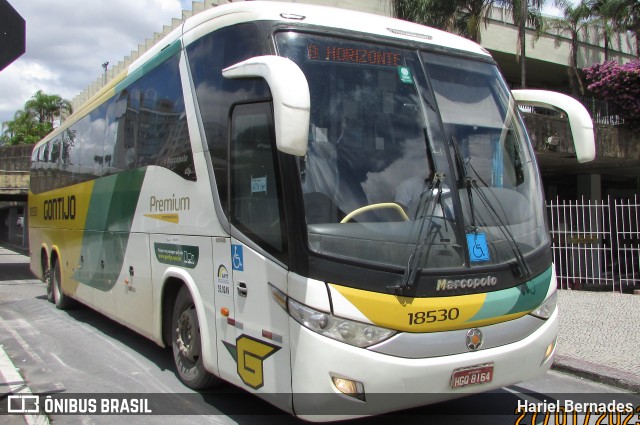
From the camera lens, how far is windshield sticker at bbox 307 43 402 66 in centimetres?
423

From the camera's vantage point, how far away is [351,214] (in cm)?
398

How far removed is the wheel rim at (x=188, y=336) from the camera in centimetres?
536

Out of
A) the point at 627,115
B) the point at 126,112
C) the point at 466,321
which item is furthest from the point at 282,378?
the point at 627,115

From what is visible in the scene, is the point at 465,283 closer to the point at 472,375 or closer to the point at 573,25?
the point at 472,375

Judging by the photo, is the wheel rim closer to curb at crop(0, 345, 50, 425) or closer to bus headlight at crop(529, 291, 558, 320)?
curb at crop(0, 345, 50, 425)

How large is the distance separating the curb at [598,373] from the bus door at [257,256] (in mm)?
3964

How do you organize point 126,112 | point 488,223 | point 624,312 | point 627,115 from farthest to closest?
point 627,115, point 624,312, point 126,112, point 488,223

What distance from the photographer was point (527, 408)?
16.9ft

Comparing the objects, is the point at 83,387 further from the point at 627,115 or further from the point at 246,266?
the point at 627,115

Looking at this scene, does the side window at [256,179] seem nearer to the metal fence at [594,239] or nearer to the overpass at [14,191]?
the metal fence at [594,239]

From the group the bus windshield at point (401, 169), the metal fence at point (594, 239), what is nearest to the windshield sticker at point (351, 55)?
the bus windshield at point (401, 169)

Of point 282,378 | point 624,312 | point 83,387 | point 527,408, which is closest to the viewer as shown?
point 282,378

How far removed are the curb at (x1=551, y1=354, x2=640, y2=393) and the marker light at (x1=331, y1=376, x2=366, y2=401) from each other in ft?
12.1

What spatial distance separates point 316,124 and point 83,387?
13.0ft
